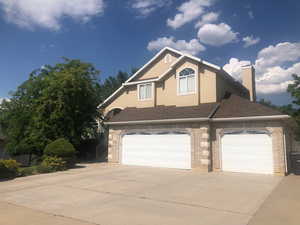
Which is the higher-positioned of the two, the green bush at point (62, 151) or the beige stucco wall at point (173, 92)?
the beige stucco wall at point (173, 92)

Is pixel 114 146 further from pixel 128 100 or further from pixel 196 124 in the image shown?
pixel 196 124

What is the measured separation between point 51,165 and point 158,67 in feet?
38.8

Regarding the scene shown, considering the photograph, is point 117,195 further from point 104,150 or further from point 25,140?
point 104,150

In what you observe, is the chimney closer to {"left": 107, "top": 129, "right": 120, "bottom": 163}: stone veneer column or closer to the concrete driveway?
the concrete driveway

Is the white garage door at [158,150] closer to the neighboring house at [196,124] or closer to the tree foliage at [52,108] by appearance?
the neighboring house at [196,124]

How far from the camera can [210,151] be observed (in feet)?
47.1

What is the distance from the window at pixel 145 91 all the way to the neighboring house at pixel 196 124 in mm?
86

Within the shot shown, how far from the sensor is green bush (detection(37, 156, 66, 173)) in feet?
46.6

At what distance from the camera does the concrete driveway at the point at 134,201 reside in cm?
580

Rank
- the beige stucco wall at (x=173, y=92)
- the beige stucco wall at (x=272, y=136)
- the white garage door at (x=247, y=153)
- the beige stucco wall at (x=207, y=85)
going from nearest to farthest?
the beige stucco wall at (x=272, y=136) < the white garage door at (x=247, y=153) < the beige stucco wall at (x=207, y=85) < the beige stucco wall at (x=173, y=92)

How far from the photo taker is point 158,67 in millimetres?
21062

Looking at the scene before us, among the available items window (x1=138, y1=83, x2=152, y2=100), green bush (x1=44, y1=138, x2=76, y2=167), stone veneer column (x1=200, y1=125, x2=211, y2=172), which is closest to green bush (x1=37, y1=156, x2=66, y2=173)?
green bush (x1=44, y1=138, x2=76, y2=167)

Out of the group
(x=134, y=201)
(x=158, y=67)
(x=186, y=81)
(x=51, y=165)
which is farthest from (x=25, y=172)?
(x=158, y=67)

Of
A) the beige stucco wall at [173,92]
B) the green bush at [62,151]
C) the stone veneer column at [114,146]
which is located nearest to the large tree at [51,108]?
the green bush at [62,151]
